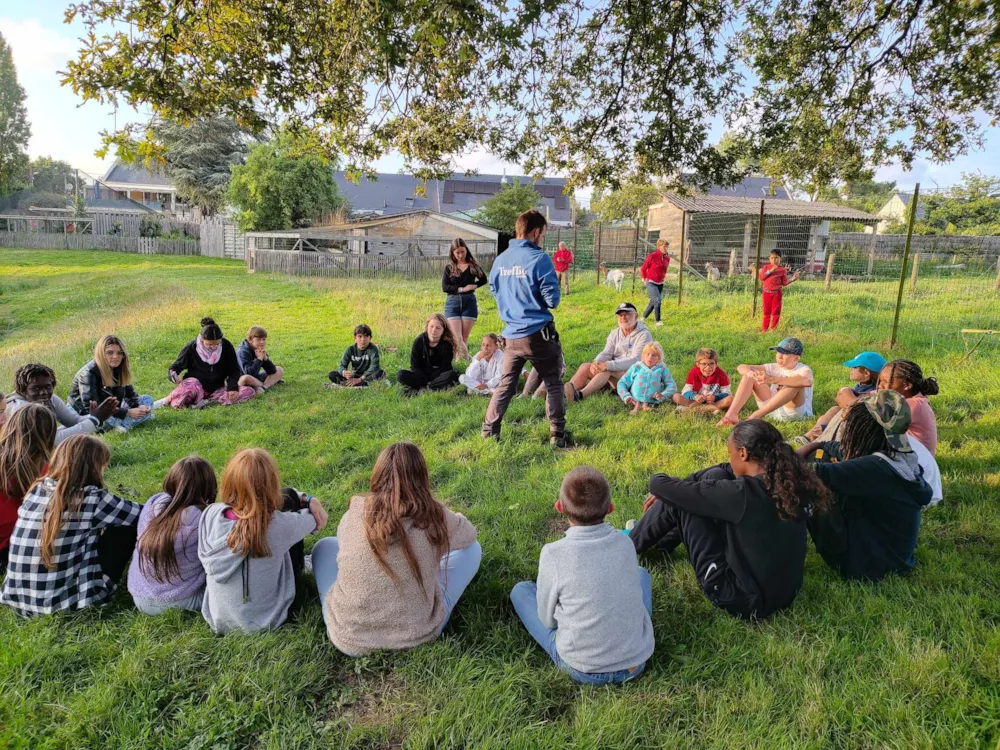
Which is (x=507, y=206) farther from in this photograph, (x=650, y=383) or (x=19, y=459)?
(x=19, y=459)

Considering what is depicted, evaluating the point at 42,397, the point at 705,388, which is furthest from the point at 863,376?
the point at 42,397

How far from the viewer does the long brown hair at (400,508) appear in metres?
2.74

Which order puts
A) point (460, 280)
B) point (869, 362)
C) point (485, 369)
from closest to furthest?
point (869, 362)
point (485, 369)
point (460, 280)

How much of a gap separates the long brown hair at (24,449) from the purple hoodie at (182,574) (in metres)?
0.82

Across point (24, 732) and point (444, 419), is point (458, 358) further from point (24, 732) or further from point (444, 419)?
point (24, 732)

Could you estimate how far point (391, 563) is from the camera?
2779 mm

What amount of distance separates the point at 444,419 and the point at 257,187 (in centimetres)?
3027

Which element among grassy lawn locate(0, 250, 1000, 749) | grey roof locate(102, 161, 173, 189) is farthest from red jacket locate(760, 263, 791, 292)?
grey roof locate(102, 161, 173, 189)

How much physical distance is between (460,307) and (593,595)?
6.53 m

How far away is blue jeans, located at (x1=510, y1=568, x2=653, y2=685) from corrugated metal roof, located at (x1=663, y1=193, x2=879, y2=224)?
2222 cm

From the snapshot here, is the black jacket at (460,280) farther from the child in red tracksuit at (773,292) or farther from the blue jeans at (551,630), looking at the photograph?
the blue jeans at (551,630)

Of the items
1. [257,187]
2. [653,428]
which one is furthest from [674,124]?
[257,187]

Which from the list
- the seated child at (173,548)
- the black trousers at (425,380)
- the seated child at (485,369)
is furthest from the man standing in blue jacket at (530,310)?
the seated child at (173,548)

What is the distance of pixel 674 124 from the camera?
7.34m
